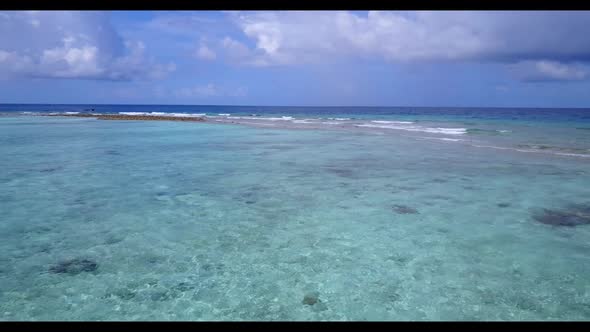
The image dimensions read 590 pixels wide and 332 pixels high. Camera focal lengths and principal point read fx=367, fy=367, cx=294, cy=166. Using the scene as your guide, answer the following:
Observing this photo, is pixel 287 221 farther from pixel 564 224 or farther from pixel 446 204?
pixel 564 224

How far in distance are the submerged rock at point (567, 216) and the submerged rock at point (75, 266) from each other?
32.2ft

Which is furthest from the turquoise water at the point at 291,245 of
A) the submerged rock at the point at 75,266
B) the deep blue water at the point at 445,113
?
the deep blue water at the point at 445,113

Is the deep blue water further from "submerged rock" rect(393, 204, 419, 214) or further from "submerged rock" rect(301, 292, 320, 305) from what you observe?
"submerged rock" rect(301, 292, 320, 305)

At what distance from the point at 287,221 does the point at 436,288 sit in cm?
393

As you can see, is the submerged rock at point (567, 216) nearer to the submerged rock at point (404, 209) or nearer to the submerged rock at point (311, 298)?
the submerged rock at point (404, 209)

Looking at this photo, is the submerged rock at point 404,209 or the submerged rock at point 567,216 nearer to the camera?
the submerged rock at point 567,216

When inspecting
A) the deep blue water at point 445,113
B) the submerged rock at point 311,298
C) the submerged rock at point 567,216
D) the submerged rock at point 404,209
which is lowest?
the submerged rock at point 311,298

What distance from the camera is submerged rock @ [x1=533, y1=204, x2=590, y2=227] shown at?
28.9ft

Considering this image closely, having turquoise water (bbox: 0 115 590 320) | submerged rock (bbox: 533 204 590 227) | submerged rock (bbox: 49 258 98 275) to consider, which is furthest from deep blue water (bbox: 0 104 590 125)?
submerged rock (bbox: 49 258 98 275)

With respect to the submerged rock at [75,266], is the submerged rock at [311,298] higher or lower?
lower

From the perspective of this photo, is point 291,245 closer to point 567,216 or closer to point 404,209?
point 404,209

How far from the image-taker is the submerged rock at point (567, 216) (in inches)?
347

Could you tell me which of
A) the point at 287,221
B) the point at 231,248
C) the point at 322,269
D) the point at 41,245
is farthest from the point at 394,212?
the point at 41,245

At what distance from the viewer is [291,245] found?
745cm
